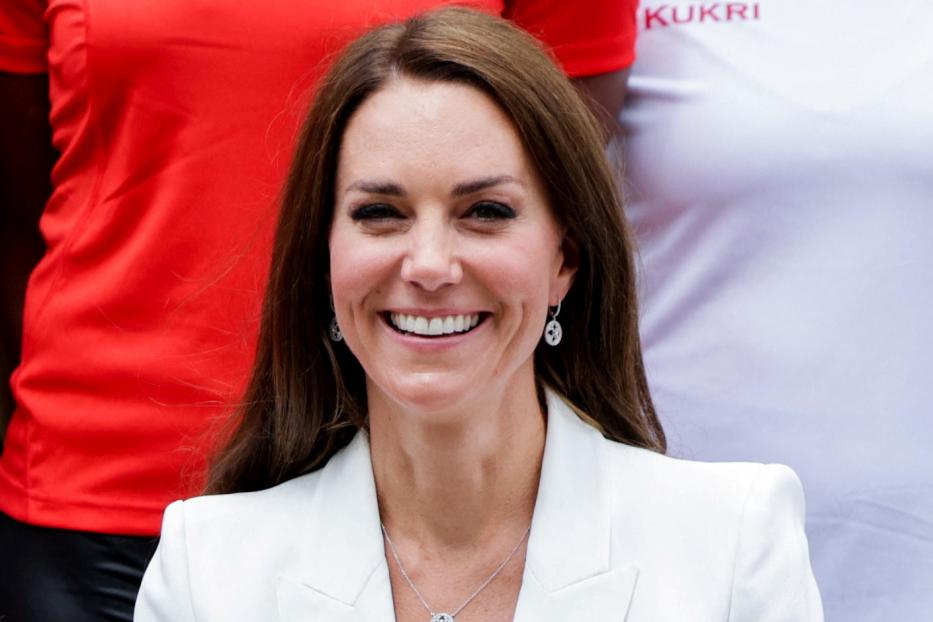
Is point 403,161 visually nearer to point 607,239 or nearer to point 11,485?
point 607,239

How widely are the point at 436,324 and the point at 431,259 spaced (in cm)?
11

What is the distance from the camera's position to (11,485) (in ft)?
11.6

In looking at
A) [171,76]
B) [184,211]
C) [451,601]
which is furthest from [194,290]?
[451,601]

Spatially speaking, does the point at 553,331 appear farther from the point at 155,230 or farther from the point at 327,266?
the point at 155,230

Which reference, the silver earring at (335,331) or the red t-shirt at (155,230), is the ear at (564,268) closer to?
the silver earring at (335,331)

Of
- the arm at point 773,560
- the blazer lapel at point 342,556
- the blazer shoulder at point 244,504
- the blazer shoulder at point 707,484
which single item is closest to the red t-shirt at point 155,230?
the blazer shoulder at point 244,504

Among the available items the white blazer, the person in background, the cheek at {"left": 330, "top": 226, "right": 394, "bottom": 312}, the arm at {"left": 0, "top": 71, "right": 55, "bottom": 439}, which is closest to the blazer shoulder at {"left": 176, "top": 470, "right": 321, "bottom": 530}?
the white blazer

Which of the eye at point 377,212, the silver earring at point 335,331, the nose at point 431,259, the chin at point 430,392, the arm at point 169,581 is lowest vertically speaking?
the arm at point 169,581

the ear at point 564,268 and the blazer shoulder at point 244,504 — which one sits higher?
the ear at point 564,268

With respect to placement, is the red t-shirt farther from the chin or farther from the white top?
the white top

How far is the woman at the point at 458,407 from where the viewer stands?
3.15 meters

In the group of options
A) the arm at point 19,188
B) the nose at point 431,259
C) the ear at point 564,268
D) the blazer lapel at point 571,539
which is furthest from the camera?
the arm at point 19,188

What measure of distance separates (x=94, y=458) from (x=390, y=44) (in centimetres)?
81

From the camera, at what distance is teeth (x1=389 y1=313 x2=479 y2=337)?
3.14m
